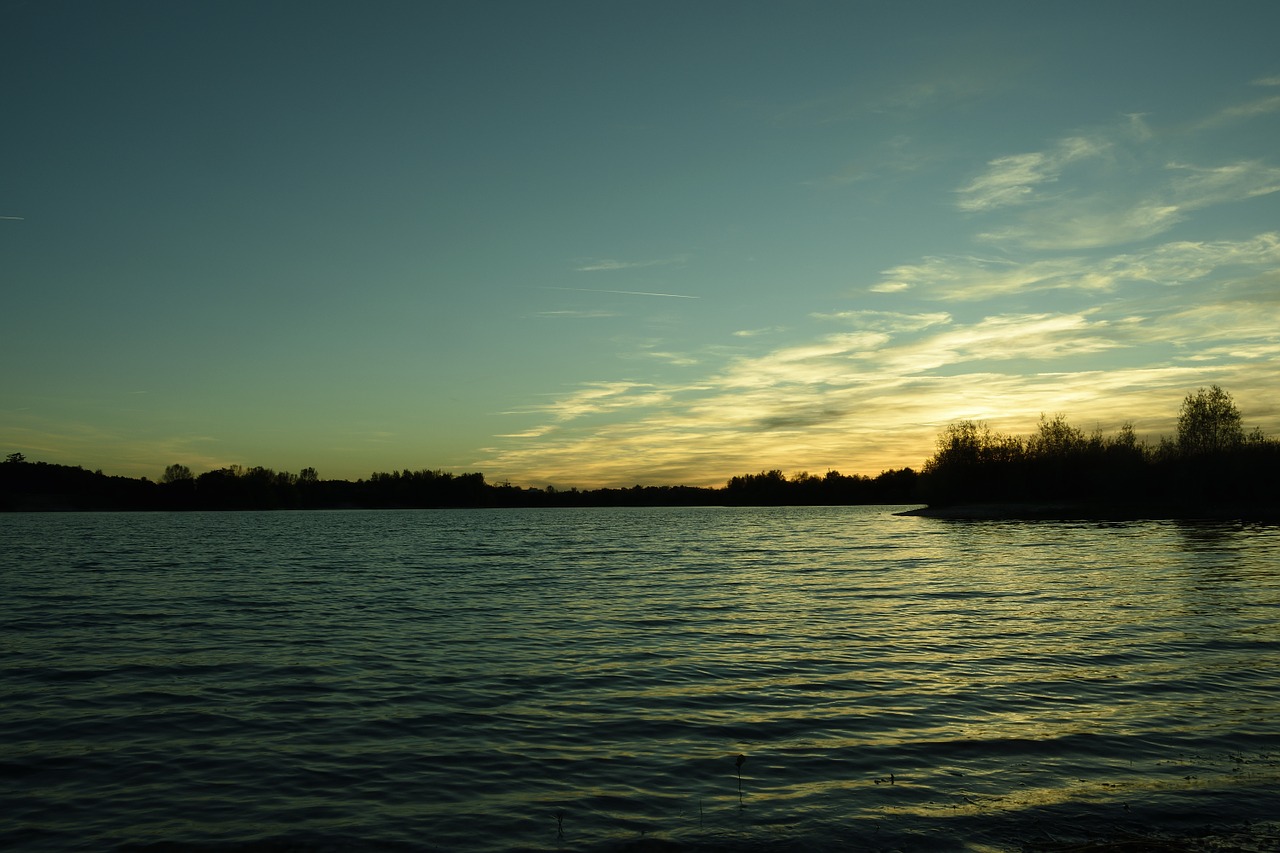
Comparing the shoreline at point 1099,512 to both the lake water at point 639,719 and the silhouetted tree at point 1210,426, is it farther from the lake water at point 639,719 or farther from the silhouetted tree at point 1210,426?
the lake water at point 639,719

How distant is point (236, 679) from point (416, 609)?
13.5 m

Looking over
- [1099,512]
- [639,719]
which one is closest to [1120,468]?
[1099,512]

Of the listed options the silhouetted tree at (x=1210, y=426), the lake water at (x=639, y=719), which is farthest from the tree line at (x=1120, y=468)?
the lake water at (x=639, y=719)

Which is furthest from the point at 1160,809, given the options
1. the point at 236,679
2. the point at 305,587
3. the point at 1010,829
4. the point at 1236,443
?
the point at 1236,443

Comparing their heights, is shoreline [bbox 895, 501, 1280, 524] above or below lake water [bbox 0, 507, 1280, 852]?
below

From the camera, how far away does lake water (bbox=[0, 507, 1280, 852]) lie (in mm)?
11070

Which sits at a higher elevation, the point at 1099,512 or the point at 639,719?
the point at 639,719

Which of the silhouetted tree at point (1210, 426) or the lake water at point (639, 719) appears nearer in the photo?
the lake water at point (639, 719)

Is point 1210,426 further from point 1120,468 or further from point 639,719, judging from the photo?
point 639,719

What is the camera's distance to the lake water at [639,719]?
436 inches

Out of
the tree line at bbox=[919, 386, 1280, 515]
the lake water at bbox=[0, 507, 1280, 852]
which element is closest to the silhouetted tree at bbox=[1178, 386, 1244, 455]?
the tree line at bbox=[919, 386, 1280, 515]

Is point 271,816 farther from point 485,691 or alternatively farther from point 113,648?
point 113,648

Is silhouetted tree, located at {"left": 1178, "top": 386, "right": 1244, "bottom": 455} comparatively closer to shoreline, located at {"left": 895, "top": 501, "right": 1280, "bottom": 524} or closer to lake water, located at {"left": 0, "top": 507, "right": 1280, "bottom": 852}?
shoreline, located at {"left": 895, "top": 501, "right": 1280, "bottom": 524}

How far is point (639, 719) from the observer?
1641cm
